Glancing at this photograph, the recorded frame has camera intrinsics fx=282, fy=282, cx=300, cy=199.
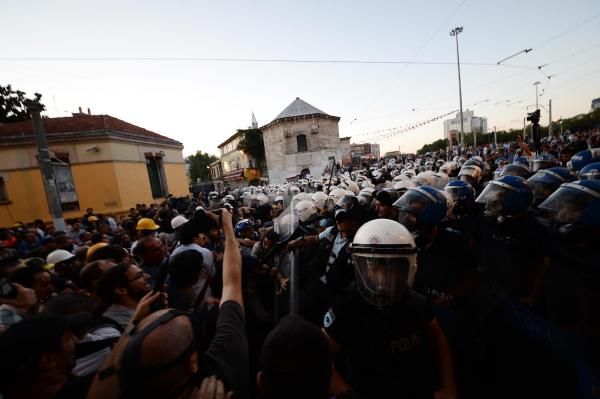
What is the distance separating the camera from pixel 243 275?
291cm

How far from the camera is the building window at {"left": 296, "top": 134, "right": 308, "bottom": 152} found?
40562mm

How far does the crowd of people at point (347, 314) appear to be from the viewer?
1091mm

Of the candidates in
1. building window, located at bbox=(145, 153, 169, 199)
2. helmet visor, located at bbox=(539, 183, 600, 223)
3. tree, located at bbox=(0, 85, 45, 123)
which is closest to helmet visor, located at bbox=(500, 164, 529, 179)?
helmet visor, located at bbox=(539, 183, 600, 223)

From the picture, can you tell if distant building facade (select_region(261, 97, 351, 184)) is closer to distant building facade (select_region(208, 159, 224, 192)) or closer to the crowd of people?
distant building facade (select_region(208, 159, 224, 192))

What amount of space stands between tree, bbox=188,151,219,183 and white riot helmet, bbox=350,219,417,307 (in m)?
80.5

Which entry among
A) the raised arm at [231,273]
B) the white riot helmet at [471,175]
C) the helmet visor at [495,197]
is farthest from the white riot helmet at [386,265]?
the white riot helmet at [471,175]

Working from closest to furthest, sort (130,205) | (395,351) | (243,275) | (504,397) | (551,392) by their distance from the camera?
(395,351), (551,392), (504,397), (243,275), (130,205)

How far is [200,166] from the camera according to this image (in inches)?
3159

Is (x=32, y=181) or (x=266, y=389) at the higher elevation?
(x=32, y=181)

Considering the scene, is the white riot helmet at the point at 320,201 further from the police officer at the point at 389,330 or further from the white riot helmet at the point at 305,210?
the police officer at the point at 389,330

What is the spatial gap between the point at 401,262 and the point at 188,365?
1.30 m

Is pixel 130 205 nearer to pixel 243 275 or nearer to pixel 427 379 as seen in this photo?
pixel 243 275

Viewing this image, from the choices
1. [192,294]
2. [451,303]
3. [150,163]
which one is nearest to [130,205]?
[150,163]

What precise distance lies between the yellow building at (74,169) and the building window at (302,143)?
2365 cm
